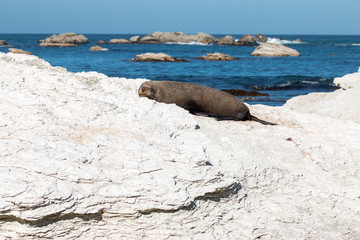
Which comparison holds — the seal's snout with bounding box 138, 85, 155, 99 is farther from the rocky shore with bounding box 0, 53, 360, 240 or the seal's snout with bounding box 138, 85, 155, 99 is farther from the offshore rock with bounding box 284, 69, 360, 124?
the offshore rock with bounding box 284, 69, 360, 124

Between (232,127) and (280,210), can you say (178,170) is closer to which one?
(280,210)

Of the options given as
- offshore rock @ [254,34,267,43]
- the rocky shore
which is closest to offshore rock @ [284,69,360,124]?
the rocky shore

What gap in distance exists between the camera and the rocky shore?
141 inches

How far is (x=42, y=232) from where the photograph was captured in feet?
11.8

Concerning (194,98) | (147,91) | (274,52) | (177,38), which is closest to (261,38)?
(177,38)

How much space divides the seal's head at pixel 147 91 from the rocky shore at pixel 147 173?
1534 millimetres

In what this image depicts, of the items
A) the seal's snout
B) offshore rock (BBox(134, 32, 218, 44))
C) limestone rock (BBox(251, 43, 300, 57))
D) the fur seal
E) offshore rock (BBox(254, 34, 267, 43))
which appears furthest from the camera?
offshore rock (BBox(254, 34, 267, 43))

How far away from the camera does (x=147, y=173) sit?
3850 millimetres

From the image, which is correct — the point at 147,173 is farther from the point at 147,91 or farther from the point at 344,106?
the point at 344,106

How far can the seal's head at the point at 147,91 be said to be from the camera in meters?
6.98

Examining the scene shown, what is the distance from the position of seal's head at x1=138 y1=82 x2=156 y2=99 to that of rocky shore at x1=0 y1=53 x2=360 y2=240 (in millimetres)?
1534

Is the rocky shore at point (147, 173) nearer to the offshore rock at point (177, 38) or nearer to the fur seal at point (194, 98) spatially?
the fur seal at point (194, 98)

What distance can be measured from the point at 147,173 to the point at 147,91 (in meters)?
3.32

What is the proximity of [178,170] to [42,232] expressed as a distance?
122cm
